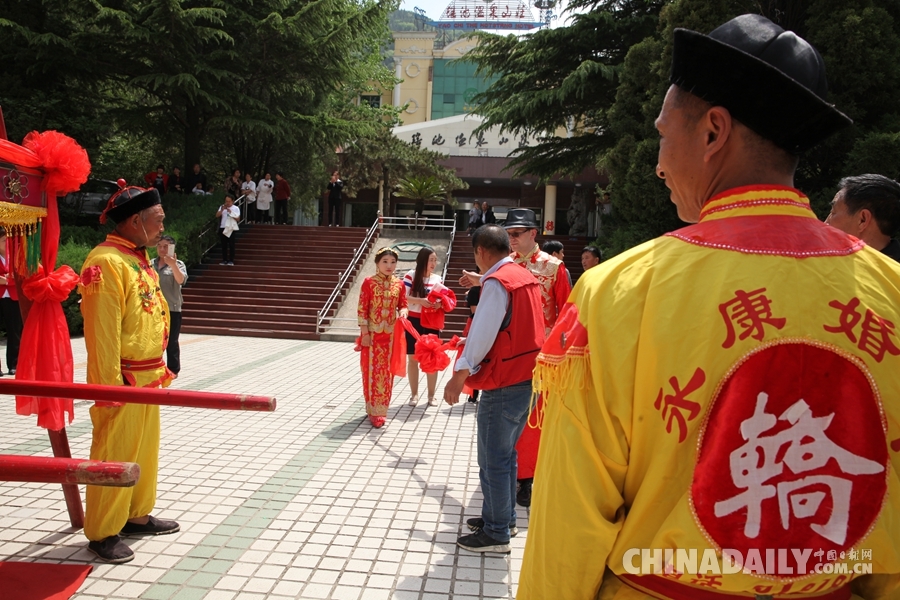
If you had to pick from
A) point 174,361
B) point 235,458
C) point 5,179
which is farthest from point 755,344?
point 174,361

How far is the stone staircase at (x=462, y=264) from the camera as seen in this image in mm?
15750

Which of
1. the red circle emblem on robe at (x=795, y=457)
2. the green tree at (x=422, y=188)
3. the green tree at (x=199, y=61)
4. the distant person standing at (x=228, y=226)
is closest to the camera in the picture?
the red circle emblem on robe at (x=795, y=457)

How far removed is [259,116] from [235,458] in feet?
53.2

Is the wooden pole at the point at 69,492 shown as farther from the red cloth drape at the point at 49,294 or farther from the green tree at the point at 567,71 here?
the green tree at the point at 567,71

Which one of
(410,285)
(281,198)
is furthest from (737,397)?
(281,198)

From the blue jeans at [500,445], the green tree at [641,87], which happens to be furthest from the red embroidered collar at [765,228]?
the green tree at [641,87]

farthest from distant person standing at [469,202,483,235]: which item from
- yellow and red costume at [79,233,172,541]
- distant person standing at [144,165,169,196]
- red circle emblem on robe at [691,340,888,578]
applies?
red circle emblem on robe at [691,340,888,578]

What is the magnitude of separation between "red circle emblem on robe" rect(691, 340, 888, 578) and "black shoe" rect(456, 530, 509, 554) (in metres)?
2.86

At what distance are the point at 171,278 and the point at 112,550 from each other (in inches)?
202

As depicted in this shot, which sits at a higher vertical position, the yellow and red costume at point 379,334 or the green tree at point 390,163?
the green tree at point 390,163

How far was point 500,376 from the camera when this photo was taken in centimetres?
376

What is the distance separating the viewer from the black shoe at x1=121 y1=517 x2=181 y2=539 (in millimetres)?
3930

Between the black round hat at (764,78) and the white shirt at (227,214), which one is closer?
the black round hat at (764,78)

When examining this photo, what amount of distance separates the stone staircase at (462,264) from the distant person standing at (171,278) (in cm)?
729
